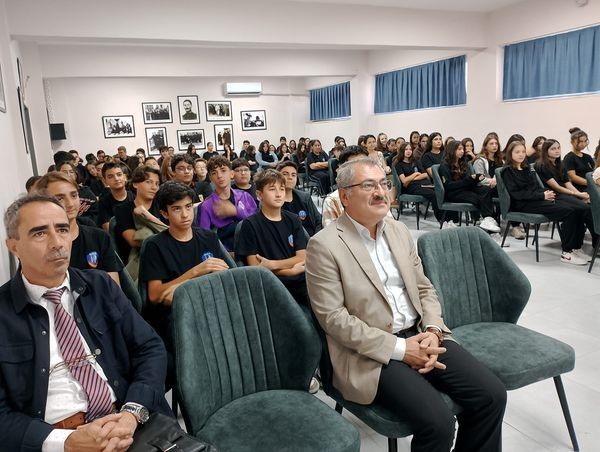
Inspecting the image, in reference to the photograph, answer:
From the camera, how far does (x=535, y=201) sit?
499 centimetres

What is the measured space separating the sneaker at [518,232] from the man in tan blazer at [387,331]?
434 cm

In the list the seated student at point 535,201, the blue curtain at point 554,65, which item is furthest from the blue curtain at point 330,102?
the seated student at point 535,201

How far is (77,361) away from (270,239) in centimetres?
147

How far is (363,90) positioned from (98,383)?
12234 mm

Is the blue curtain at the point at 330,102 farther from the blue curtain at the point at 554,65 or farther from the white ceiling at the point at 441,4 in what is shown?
the blue curtain at the point at 554,65

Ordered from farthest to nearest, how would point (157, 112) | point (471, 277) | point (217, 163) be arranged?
1. point (157, 112)
2. point (217, 163)
3. point (471, 277)

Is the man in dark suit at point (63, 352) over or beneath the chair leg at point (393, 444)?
over

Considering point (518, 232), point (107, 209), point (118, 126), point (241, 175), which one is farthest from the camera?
point (118, 126)

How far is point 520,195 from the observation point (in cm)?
500

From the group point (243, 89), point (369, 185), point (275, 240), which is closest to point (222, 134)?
point (243, 89)

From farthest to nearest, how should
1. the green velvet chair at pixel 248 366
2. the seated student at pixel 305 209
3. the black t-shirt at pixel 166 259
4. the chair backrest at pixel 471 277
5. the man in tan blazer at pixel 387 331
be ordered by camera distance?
the seated student at pixel 305 209
the black t-shirt at pixel 166 259
the chair backrest at pixel 471 277
the man in tan blazer at pixel 387 331
the green velvet chair at pixel 248 366

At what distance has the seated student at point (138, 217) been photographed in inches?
123

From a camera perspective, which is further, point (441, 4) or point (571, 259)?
point (441, 4)

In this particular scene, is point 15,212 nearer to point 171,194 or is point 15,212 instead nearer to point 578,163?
point 171,194
